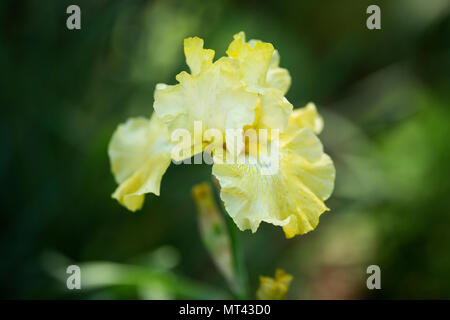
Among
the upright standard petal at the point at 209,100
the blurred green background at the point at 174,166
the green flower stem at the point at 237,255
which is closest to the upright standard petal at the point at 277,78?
the upright standard petal at the point at 209,100

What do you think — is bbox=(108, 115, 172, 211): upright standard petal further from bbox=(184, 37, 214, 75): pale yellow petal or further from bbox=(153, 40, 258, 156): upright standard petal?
bbox=(184, 37, 214, 75): pale yellow petal

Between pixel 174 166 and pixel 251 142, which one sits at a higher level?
pixel 174 166

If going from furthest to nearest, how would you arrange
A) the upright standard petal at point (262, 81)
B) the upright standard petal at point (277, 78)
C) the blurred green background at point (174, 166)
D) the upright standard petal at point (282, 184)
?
the blurred green background at point (174, 166), the upright standard petal at point (277, 78), the upright standard petal at point (262, 81), the upright standard petal at point (282, 184)

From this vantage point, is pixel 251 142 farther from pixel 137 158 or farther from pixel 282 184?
pixel 137 158

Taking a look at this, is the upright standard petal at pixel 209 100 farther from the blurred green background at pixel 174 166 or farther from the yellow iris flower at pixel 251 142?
the blurred green background at pixel 174 166

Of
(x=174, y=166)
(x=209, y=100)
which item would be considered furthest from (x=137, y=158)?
(x=174, y=166)

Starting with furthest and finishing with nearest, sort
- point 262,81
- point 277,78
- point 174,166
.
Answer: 1. point 174,166
2. point 277,78
3. point 262,81
